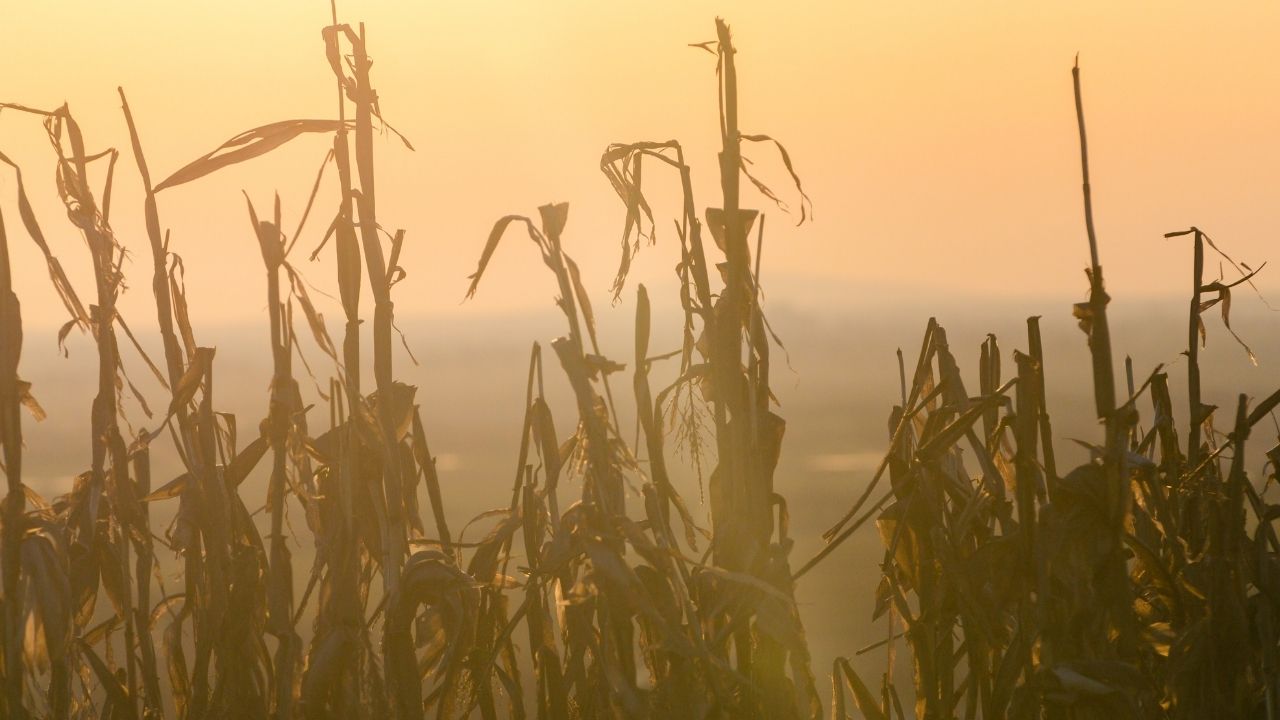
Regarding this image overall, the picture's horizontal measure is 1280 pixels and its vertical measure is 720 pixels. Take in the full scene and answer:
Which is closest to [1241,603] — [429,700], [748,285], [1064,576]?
[1064,576]

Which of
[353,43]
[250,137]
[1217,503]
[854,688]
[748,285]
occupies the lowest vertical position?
[854,688]

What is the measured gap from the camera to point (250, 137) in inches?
64.8

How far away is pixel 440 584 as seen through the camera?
1.66m

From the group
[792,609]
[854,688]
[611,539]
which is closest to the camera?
[611,539]

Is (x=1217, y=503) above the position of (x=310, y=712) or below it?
above

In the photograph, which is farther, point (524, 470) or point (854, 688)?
point (854, 688)

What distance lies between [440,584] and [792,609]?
523 millimetres

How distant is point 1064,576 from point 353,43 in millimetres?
1289

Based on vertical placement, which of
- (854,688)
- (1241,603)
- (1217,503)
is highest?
(1217,503)

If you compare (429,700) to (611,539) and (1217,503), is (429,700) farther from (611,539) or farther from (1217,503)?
(1217,503)

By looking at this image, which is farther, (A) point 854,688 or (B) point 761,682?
(A) point 854,688

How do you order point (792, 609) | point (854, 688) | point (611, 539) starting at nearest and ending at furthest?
point (611, 539) → point (792, 609) → point (854, 688)

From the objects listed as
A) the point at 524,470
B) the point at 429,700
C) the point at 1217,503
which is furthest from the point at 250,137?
the point at 1217,503

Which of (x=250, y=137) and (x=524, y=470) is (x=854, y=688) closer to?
(x=524, y=470)
